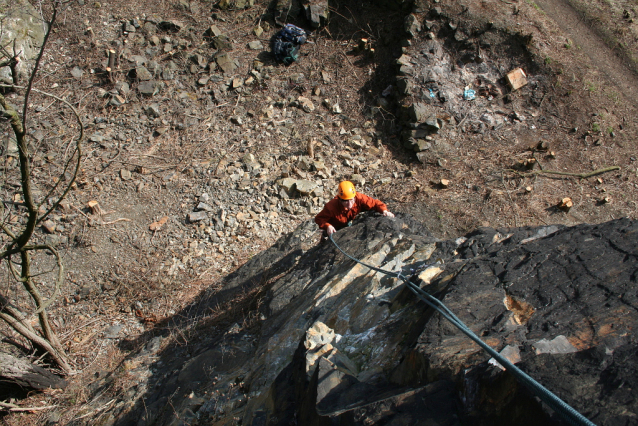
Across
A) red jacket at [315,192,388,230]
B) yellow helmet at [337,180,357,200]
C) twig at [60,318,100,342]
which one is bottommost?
twig at [60,318,100,342]

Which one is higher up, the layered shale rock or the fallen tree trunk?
the layered shale rock

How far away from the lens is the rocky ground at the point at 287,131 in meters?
6.95

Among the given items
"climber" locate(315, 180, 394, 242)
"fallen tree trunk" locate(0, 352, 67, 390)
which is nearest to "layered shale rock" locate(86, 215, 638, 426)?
"climber" locate(315, 180, 394, 242)

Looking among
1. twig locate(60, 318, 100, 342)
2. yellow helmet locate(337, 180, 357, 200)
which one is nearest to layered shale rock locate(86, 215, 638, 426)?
yellow helmet locate(337, 180, 357, 200)

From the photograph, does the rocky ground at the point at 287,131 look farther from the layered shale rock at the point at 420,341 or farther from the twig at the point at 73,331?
the layered shale rock at the point at 420,341

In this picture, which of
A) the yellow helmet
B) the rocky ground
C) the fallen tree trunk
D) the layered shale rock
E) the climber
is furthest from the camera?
the rocky ground

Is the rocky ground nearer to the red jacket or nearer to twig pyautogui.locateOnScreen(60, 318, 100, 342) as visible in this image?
twig pyautogui.locateOnScreen(60, 318, 100, 342)

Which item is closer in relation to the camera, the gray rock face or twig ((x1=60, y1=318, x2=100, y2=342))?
twig ((x1=60, y1=318, x2=100, y2=342))

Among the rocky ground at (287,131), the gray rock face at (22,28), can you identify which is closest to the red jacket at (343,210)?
the rocky ground at (287,131)

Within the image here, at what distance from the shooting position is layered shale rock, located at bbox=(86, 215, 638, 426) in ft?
5.99

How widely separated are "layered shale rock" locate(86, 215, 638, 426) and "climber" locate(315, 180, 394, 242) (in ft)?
0.71

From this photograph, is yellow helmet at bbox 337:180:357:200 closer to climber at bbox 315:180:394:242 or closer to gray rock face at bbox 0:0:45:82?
climber at bbox 315:180:394:242

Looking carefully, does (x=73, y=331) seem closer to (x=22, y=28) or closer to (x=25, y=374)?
(x=25, y=374)

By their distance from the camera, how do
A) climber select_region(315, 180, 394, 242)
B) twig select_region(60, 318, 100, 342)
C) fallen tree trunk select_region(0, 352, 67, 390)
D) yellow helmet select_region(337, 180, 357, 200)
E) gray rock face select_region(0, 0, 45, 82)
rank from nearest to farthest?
fallen tree trunk select_region(0, 352, 67, 390) < yellow helmet select_region(337, 180, 357, 200) < climber select_region(315, 180, 394, 242) < twig select_region(60, 318, 100, 342) < gray rock face select_region(0, 0, 45, 82)
